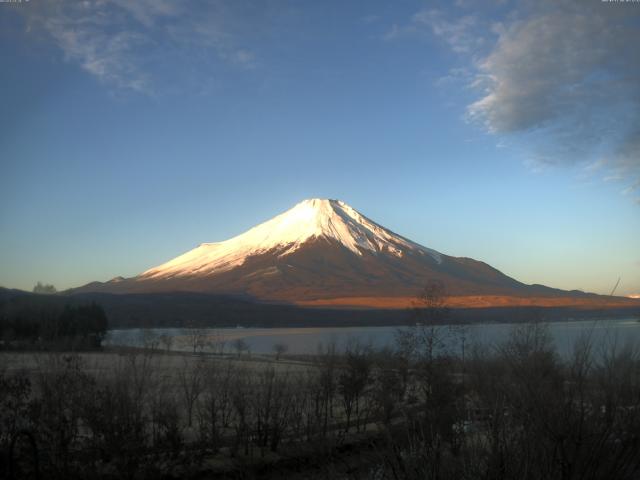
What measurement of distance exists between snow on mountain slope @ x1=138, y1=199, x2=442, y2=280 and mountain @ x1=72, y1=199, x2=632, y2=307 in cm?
27

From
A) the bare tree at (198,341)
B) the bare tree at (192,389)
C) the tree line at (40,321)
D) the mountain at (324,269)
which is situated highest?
the mountain at (324,269)

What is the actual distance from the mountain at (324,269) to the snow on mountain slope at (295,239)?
0.87 ft

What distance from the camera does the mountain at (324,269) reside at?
120062 millimetres

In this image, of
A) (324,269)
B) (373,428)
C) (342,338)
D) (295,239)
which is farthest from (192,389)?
(295,239)

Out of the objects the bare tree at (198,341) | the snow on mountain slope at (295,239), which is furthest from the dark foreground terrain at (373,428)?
the snow on mountain slope at (295,239)

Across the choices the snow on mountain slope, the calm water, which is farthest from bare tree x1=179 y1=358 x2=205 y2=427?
the snow on mountain slope

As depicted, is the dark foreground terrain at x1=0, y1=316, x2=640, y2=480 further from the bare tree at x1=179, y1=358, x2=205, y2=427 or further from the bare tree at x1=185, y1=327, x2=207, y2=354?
the bare tree at x1=185, y1=327, x2=207, y2=354

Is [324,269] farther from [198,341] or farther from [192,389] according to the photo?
[192,389]

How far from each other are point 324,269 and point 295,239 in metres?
22.3

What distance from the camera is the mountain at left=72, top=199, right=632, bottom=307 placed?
120 meters

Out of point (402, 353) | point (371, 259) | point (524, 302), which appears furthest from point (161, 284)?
point (402, 353)

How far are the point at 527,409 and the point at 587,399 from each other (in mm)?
1035

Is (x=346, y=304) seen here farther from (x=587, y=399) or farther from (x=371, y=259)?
(x=587, y=399)

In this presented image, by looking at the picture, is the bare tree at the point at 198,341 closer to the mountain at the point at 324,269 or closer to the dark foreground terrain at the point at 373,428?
the dark foreground terrain at the point at 373,428
